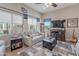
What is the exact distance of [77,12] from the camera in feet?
5.13

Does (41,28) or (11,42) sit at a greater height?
(41,28)

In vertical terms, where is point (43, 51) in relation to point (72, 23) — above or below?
below

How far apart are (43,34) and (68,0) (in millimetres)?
690

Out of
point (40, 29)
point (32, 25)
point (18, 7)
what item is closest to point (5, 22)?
point (18, 7)

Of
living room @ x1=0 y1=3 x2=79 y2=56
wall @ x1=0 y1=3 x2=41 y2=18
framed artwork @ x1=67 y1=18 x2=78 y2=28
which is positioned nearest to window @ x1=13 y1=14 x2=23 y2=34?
living room @ x1=0 y1=3 x2=79 y2=56

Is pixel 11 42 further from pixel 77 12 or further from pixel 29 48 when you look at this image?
pixel 77 12

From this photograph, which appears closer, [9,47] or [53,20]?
[9,47]

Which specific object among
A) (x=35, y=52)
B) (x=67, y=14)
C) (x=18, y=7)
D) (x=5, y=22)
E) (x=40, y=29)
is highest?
(x=18, y=7)

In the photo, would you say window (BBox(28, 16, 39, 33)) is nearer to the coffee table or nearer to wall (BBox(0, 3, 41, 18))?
wall (BBox(0, 3, 41, 18))

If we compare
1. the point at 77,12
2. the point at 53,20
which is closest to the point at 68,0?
the point at 77,12

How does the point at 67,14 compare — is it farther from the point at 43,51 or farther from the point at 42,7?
the point at 43,51

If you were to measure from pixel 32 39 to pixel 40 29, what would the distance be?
0.22 m

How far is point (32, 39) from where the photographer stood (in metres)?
1.65

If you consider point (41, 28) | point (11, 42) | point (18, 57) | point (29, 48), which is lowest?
point (18, 57)
